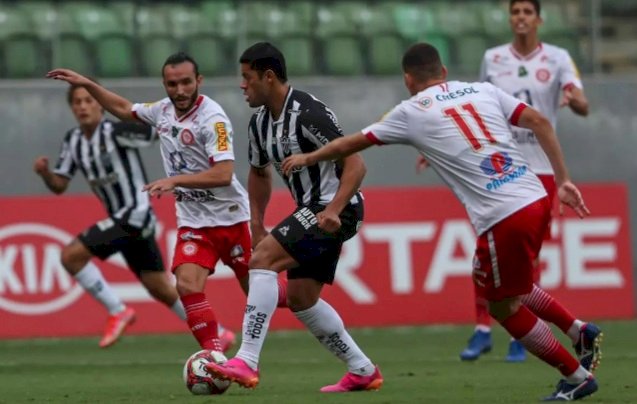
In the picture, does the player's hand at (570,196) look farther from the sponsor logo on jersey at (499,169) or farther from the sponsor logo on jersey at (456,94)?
the sponsor logo on jersey at (456,94)

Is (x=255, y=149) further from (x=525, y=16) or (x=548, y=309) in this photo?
(x=525, y=16)

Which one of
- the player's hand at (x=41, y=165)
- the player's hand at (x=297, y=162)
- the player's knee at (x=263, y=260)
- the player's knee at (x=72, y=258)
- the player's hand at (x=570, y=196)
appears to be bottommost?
the player's knee at (x=72, y=258)

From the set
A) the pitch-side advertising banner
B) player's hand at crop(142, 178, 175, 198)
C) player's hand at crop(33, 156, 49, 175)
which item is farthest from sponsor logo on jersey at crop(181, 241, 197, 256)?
the pitch-side advertising banner

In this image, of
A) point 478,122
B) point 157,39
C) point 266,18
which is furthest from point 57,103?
point 478,122

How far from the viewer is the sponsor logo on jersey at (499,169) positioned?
766 centimetres

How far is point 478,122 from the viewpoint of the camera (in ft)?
25.2

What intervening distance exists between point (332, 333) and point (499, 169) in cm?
151

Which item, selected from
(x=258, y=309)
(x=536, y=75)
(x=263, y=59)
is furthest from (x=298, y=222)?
(x=536, y=75)

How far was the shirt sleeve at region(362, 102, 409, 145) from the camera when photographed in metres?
7.41

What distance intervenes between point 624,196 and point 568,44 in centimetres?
199

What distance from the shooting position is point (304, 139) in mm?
8367

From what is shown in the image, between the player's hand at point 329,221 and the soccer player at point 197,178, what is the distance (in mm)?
1137

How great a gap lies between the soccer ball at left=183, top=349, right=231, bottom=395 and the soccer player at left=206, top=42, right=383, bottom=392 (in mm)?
207

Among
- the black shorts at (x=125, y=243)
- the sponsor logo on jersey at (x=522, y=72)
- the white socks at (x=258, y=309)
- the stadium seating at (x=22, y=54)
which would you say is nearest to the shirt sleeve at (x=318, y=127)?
the white socks at (x=258, y=309)
